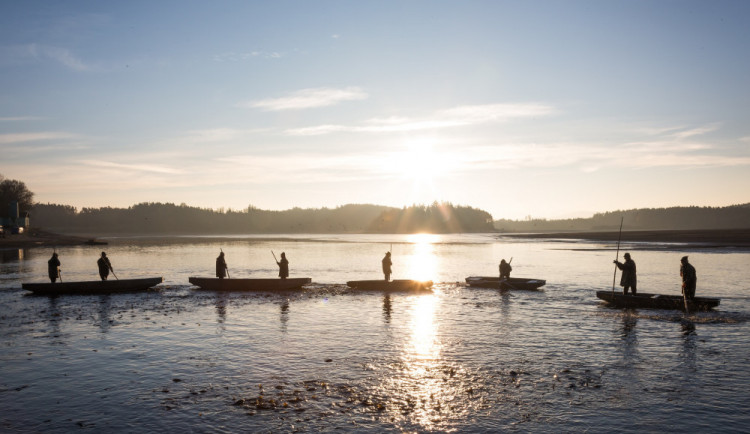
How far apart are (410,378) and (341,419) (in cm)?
385

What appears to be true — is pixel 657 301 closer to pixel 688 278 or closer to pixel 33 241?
pixel 688 278

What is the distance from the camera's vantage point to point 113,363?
17.4 meters

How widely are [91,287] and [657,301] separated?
38.7m

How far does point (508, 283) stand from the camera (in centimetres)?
3841

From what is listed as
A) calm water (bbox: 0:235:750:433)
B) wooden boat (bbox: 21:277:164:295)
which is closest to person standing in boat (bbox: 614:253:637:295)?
calm water (bbox: 0:235:750:433)

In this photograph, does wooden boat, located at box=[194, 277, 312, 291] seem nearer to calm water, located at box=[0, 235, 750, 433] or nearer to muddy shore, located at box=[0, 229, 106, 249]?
calm water, located at box=[0, 235, 750, 433]

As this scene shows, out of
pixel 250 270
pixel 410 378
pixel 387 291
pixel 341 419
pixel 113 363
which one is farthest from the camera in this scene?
pixel 250 270

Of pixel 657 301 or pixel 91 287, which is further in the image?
pixel 91 287

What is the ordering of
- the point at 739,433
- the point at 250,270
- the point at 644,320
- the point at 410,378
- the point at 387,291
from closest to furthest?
1. the point at 739,433
2. the point at 410,378
3. the point at 644,320
4. the point at 387,291
5. the point at 250,270

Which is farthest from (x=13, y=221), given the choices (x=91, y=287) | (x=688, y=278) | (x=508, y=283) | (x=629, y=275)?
(x=688, y=278)

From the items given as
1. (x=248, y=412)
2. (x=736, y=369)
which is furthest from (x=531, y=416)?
(x=736, y=369)

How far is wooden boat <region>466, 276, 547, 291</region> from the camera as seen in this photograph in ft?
125

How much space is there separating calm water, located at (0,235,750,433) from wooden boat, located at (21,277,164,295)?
438cm

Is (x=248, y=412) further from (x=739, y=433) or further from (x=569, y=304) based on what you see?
(x=569, y=304)
